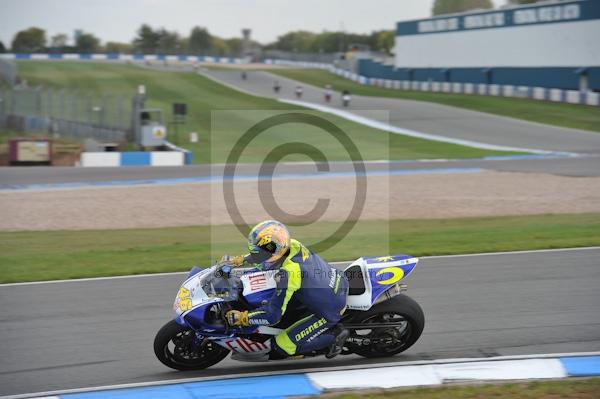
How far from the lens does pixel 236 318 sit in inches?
311

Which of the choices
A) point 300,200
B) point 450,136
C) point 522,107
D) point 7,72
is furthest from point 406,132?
point 7,72

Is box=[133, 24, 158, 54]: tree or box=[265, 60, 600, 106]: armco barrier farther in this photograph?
box=[133, 24, 158, 54]: tree

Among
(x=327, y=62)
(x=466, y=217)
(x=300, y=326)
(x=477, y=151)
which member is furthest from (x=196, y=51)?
(x=300, y=326)

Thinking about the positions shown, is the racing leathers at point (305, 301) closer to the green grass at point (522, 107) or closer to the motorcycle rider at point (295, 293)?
the motorcycle rider at point (295, 293)

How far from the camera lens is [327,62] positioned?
393 ft

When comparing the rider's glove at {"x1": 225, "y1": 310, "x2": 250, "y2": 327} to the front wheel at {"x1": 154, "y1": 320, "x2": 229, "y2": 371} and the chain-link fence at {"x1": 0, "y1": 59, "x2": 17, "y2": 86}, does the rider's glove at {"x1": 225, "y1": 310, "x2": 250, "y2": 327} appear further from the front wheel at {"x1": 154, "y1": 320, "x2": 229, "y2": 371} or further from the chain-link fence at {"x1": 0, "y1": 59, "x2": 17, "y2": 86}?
the chain-link fence at {"x1": 0, "y1": 59, "x2": 17, "y2": 86}

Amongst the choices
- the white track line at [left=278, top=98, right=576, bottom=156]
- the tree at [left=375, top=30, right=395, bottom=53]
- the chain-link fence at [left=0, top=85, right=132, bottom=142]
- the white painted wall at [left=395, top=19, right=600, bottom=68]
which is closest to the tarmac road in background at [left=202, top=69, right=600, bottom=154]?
the white track line at [left=278, top=98, right=576, bottom=156]

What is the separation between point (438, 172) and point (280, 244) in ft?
69.9

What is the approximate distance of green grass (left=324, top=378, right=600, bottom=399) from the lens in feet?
24.2

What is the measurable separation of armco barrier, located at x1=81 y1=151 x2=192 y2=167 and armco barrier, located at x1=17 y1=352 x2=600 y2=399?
81.6 ft

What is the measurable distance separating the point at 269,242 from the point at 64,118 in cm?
3228

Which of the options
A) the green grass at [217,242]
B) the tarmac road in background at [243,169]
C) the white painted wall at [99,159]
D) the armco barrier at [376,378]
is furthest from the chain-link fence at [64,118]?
the armco barrier at [376,378]

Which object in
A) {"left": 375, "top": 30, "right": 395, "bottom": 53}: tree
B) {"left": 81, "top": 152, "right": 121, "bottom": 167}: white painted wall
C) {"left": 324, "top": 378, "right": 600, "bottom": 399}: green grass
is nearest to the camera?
{"left": 324, "top": 378, "right": 600, "bottom": 399}: green grass

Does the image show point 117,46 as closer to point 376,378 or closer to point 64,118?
point 64,118
